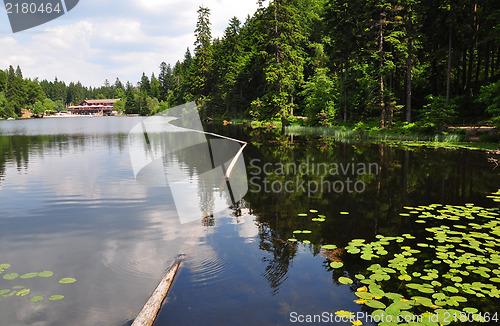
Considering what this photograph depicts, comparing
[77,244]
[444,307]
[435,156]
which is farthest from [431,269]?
[435,156]

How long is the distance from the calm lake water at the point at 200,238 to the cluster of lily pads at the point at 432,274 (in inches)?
14.4

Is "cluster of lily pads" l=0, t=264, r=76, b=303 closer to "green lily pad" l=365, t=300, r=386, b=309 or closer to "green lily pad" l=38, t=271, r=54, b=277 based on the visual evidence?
"green lily pad" l=38, t=271, r=54, b=277

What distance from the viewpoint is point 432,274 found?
549cm

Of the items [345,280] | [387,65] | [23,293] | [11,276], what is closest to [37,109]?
[387,65]

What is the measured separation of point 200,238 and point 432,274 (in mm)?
4968

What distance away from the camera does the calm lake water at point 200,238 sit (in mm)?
4914

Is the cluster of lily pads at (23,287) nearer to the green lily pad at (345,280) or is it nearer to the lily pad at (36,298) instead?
the lily pad at (36,298)

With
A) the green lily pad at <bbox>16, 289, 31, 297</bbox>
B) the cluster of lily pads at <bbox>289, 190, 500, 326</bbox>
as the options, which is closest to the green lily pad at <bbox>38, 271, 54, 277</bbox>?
the green lily pad at <bbox>16, 289, 31, 297</bbox>

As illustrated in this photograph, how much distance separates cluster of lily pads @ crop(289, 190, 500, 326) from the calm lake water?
1.20 feet

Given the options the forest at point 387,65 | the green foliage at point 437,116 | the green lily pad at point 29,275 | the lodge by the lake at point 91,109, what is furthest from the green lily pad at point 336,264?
the lodge by the lake at point 91,109

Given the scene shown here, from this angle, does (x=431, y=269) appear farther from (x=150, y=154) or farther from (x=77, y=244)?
(x=150, y=154)

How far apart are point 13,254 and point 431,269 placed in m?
8.65

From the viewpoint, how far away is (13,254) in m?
6.89

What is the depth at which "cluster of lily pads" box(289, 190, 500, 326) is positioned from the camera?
176 inches
